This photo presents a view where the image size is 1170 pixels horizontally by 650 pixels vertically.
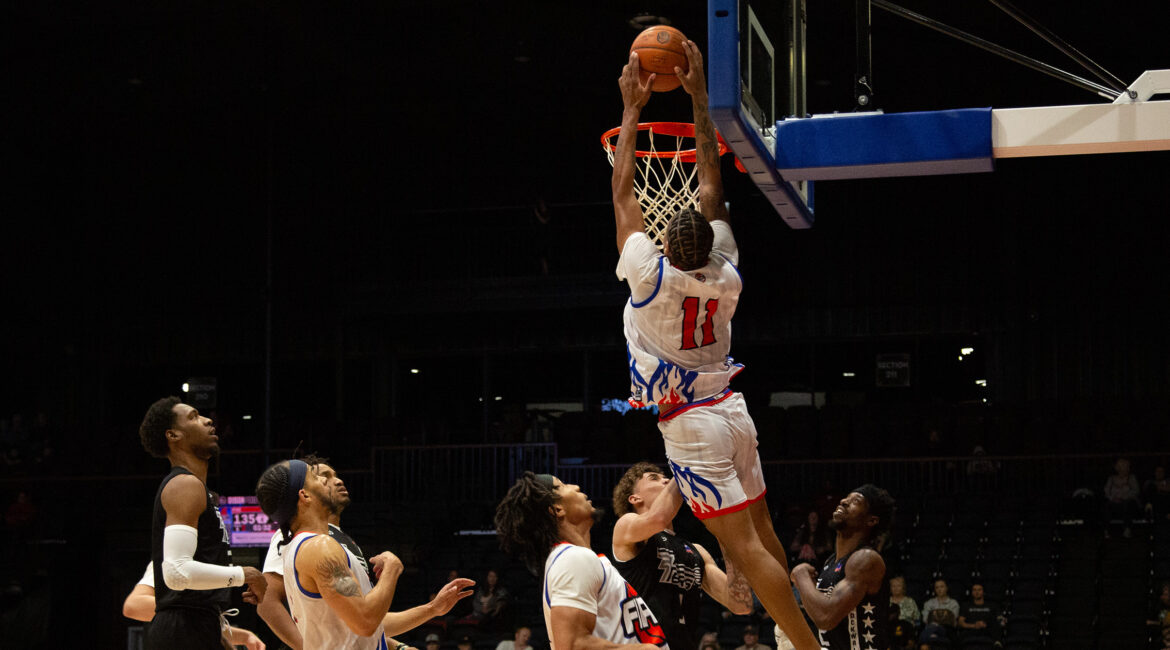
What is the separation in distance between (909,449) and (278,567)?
13225mm

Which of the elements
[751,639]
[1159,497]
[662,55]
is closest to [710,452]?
[662,55]

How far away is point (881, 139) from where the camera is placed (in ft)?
17.3

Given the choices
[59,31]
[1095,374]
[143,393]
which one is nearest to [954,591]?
[1095,374]

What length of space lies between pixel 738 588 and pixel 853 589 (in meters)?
0.64

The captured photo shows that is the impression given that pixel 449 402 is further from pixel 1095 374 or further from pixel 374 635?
pixel 374 635

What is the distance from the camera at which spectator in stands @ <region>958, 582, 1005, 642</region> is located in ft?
42.3

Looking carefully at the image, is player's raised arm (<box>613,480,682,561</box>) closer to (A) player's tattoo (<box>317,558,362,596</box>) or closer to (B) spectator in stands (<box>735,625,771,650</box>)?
(A) player's tattoo (<box>317,558,362,596</box>)

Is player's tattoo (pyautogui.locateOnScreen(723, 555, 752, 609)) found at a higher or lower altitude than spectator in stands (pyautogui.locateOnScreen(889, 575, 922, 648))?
higher

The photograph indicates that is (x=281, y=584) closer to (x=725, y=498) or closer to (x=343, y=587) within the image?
(x=343, y=587)

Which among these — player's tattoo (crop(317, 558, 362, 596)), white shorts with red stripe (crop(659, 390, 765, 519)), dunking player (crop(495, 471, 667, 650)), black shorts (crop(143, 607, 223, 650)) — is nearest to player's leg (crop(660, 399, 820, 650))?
white shorts with red stripe (crop(659, 390, 765, 519))

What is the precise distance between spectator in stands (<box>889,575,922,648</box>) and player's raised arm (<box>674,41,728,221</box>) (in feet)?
26.3

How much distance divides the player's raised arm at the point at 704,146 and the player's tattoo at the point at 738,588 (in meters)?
1.55

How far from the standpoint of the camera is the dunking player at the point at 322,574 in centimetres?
486

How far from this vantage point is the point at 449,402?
72.3ft
